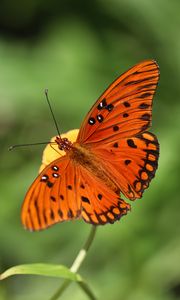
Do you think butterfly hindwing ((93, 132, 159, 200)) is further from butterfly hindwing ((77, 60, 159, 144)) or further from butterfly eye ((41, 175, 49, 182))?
butterfly eye ((41, 175, 49, 182))

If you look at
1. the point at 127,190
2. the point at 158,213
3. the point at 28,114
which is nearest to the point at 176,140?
the point at 158,213

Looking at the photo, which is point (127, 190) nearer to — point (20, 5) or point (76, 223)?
point (76, 223)

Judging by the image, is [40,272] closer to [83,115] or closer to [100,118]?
[100,118]

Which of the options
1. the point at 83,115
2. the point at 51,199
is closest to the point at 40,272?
the point at 51,199

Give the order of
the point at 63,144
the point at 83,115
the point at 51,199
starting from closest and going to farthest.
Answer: the point at 51,199
the point at 63,144
the point at 83,115

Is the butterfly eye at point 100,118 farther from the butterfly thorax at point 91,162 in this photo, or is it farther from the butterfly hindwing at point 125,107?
the butterfly thorax at point 91,162

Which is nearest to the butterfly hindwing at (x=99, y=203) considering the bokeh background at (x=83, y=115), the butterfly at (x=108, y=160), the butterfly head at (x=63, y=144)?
the butterfly at (x=108, y=160)

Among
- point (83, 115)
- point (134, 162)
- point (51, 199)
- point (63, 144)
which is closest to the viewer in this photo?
point (51, 199)

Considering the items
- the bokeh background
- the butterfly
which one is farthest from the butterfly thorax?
the bokeh background
